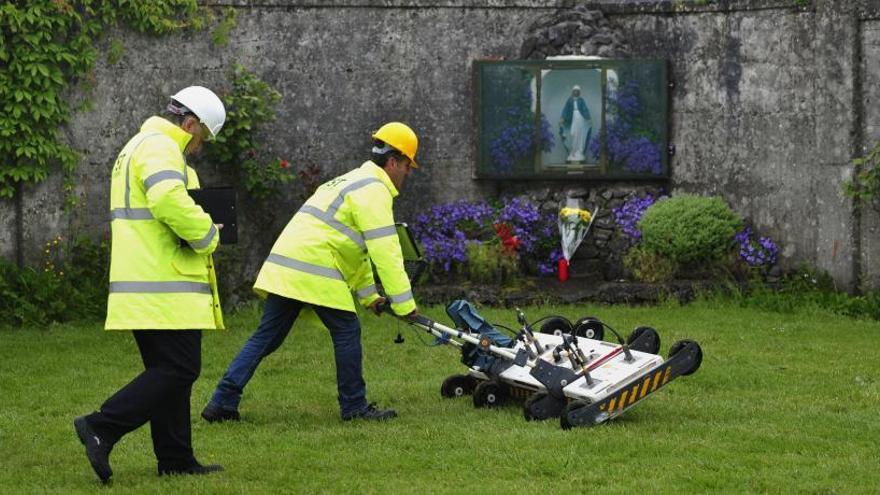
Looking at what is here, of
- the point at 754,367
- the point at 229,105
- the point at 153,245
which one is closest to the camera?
the point at 153,245

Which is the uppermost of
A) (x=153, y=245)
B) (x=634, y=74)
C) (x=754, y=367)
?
(x=634, y=74)

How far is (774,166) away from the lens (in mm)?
14281

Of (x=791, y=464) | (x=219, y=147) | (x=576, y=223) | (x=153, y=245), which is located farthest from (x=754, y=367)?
(x=219, y=147)

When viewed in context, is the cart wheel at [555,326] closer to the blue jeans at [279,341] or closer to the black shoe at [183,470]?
the blue jeans at [279,341]

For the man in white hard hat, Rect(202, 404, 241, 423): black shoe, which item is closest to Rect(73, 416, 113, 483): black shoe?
the man in white hard hat

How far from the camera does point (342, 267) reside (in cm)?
889

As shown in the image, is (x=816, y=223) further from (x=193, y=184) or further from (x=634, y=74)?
(x=193, y=184)

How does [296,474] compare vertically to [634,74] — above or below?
below

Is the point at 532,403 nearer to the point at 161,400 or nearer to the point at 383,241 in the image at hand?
the point at 383,241

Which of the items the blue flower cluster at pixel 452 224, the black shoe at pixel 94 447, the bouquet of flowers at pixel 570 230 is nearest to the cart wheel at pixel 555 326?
the black shoe at pixel 94 447

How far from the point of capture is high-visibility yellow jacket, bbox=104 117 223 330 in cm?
720

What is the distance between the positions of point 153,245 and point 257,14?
741 cm

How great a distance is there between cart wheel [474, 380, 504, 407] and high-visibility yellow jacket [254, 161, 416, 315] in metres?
0.85

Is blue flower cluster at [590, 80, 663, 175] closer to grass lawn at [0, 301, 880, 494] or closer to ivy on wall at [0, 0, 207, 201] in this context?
grass lawn at [0, 301, 880, 494]
